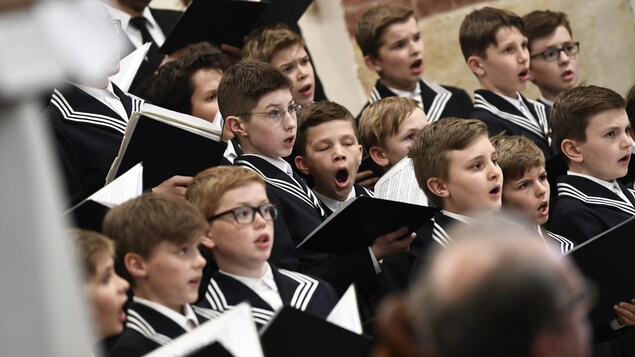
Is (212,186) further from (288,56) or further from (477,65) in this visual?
(477,65)

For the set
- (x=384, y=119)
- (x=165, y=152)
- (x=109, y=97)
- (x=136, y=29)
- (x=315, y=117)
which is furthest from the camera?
(x=136, y=29)

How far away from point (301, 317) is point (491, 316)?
4.27 ft

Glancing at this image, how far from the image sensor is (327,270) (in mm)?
3355

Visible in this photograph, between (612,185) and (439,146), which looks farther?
(612,185)

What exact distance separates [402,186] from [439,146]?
0.23m

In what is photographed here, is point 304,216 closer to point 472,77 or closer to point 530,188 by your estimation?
point 530,188

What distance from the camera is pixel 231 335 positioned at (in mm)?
2391

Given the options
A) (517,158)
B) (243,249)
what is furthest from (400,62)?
(243,249)

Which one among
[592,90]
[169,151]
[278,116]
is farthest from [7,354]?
[592,90]

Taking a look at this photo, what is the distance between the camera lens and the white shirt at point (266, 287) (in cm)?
300

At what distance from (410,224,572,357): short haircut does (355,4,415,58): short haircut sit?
367 cm

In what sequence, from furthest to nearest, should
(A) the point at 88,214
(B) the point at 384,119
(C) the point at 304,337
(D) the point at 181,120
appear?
(B) the point at 384,119 < (D) the point at 181,120 < (A) the point at 88,214 < (C) the point at 304,337

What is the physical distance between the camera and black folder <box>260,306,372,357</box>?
2484mm

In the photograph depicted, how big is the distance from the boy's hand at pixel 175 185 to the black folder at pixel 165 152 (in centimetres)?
1
